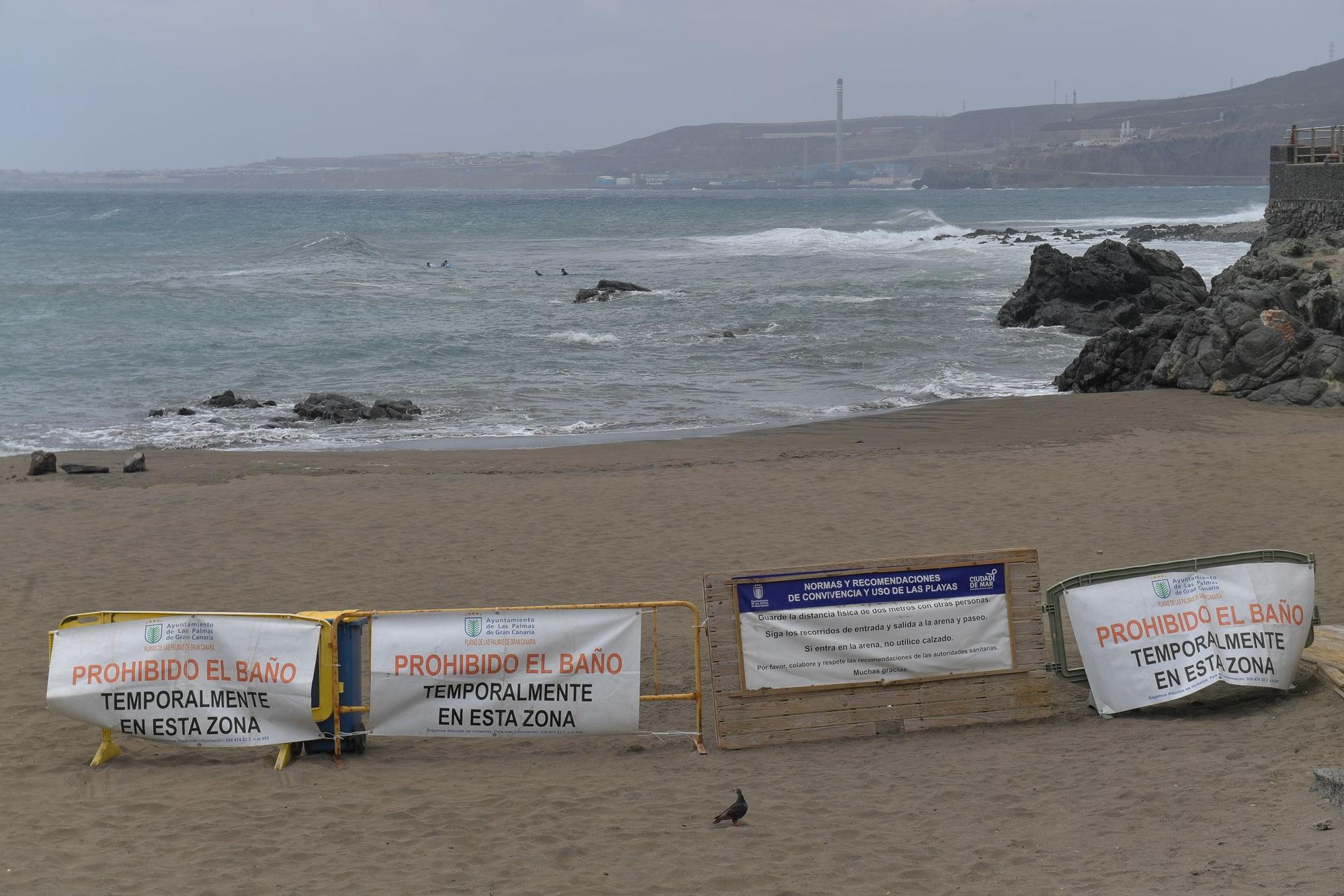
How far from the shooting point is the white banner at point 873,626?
7980mm

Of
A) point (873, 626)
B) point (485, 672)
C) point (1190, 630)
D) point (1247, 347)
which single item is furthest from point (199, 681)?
point (1247, 347)

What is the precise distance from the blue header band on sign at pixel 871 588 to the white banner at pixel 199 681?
2.83 m

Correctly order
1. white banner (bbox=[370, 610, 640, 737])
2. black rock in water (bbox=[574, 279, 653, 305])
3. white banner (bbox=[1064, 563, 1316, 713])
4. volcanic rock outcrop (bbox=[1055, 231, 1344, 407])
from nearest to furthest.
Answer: white banner (bbox=[370, 610, 640, 737]) → white banner (bbox=[1064, 563, 1316, 713]) → volcanic rock outcrop (bbox=[1055, 231, 1344, 407]) → black rock in water (bbox=[574, 279, 653, 305])

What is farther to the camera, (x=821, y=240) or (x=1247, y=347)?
(x=821, y=240)

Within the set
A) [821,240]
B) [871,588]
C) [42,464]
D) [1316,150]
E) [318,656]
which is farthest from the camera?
[821,240]

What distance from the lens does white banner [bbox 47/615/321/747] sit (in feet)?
25.3

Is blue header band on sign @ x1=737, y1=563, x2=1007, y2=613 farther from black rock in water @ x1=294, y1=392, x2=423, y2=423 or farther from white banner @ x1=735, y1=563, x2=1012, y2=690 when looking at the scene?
black rock in water @ x1=294, y1=392, x2=423, y2=423

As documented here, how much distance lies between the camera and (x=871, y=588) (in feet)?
26.3

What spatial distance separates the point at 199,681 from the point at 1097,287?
100 feet

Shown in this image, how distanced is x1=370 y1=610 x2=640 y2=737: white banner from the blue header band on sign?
84cm

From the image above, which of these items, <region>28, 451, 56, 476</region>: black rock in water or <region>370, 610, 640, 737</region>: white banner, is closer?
<region>370, 610, 640, 737</region>: white banner

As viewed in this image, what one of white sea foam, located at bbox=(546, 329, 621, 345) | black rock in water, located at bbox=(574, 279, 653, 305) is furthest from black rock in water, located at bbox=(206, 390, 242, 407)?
black rock in water, located at bbox=(574, 279, 653, 305)

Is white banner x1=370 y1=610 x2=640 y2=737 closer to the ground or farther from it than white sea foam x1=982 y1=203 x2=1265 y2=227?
closer to the ground

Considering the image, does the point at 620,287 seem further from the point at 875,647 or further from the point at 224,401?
the point at 875,647
